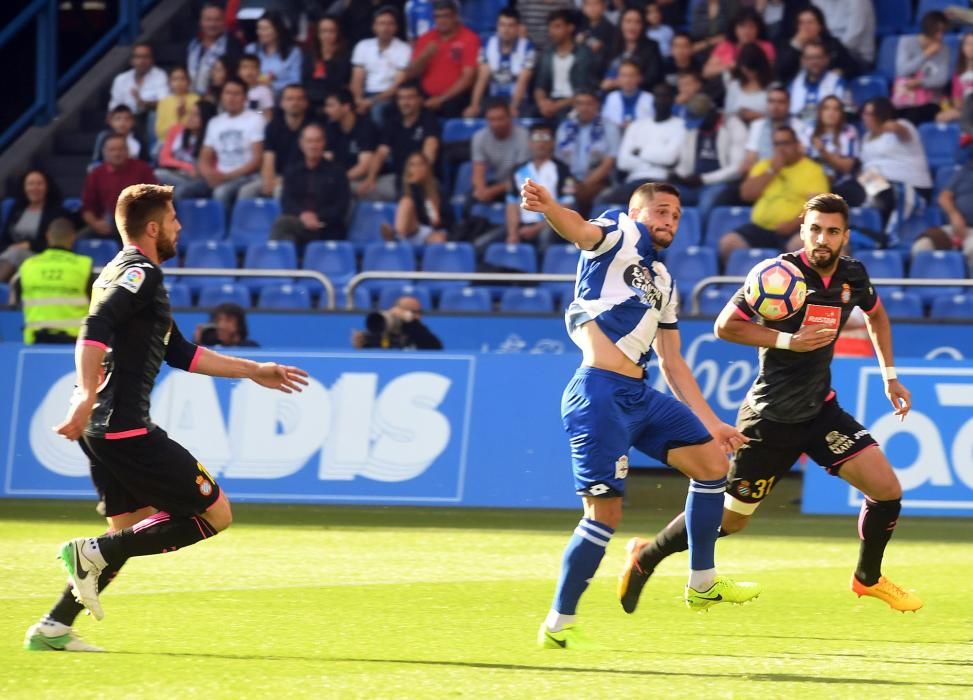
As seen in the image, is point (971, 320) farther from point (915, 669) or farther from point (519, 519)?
point (915, 669)

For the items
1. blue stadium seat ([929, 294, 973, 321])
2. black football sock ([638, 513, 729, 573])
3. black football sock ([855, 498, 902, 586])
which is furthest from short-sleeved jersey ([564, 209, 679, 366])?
blue stadium seat ([929, 294, 973, 321])

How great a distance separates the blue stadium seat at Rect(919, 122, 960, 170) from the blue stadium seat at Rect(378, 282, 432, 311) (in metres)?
5.39

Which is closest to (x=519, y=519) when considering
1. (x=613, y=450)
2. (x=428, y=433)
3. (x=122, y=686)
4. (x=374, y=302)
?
(x=428, y=433)

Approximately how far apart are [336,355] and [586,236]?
6836 millimetres

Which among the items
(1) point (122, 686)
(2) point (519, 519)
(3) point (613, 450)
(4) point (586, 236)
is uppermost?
(4) point (586, 236)

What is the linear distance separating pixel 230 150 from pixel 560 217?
12.5m

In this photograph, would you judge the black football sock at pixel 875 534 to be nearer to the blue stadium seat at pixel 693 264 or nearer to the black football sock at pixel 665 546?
the black football sock at pixel 665 546

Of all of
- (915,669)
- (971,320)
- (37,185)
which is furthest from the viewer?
(37,185)

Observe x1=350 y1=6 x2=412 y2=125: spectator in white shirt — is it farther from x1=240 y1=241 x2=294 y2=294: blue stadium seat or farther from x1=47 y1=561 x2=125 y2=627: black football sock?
x1=47 y1=561 x2=125 y2=627: black football sock

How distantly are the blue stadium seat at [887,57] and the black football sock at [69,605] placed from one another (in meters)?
13.3

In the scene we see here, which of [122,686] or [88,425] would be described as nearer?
[122,686]

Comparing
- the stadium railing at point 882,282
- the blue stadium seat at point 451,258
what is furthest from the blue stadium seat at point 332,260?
the stadium railing at point 882,282

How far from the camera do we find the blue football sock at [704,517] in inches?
295

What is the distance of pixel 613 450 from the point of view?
6.89 m
